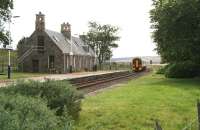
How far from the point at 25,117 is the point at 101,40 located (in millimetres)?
130263

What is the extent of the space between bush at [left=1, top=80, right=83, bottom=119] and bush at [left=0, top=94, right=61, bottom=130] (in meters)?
4.08

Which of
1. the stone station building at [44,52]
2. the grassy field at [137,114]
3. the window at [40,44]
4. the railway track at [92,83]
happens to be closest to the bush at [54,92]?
the grassy field at [137,114]

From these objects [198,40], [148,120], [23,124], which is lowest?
[148,120]

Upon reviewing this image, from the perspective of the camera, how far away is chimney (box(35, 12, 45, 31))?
3376 inches

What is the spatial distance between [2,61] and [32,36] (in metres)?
12.3

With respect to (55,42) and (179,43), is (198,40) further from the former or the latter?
(55,42)

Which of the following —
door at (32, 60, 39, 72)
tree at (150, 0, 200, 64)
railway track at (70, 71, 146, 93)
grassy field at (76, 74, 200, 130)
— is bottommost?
grassy field at (76, 74, 200, 130)

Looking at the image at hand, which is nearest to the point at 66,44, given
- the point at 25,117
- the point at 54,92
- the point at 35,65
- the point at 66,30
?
the point at 66,30

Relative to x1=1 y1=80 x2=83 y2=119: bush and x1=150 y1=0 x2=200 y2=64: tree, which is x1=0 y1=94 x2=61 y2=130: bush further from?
x1=150 y1=0 x2=200 y2=64: tree

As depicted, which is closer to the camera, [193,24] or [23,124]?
[23,124]

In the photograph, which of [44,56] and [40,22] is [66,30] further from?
[40,22]

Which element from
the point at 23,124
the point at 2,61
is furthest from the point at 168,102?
the point at 2,61

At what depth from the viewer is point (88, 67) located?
345 ft

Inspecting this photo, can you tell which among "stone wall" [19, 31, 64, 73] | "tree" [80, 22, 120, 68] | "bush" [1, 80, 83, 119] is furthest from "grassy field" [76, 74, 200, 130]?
"tree" [80, 22, 120, 68]
